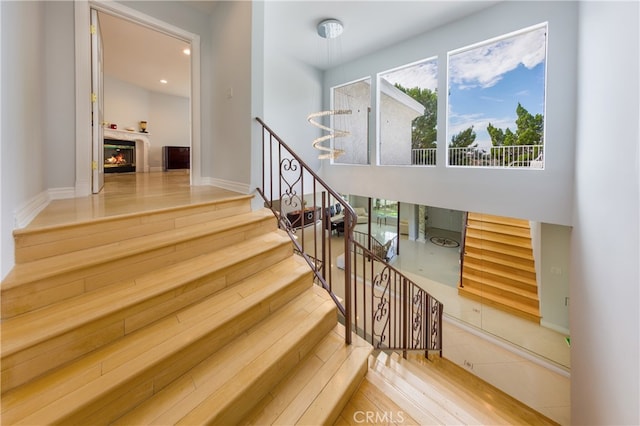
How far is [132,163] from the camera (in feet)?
22.4

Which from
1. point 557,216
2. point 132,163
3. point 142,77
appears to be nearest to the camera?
point 557,216

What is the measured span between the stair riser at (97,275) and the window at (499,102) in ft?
13.8

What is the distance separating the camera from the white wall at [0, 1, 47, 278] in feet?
4.60

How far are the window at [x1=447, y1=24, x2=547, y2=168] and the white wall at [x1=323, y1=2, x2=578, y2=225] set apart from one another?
0.16 m

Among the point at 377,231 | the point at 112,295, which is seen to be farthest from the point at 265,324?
the point at 377,231

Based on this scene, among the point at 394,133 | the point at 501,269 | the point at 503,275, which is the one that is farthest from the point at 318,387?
the point at 501,269

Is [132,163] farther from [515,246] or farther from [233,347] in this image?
[515,246]

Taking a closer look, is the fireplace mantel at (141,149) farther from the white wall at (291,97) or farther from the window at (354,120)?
the window at (354,120)

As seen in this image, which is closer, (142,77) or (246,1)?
(246,1)

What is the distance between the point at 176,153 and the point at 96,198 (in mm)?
5713

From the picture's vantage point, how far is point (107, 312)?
128 centimetres

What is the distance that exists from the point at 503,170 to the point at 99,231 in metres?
4.76

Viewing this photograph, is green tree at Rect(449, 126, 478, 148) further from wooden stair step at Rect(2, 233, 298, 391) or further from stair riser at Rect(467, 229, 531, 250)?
wooden stair step at Rect(2, 233, 298, 391)

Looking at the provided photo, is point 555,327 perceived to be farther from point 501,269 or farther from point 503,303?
point 501,269
